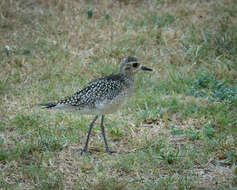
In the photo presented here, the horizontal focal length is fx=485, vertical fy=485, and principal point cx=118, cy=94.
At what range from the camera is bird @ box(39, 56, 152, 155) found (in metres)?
6.35

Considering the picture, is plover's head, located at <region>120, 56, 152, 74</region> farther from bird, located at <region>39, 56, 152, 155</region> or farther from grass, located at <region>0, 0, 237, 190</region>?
grass, located at <region>0, 0, 237, 190</region>

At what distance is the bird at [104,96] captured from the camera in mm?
6352

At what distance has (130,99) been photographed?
26.2ft

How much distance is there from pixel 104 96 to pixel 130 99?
5.52 feet

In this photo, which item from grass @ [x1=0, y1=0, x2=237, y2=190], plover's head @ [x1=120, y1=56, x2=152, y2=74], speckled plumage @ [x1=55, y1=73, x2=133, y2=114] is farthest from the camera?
plover's head @ [x1=120, y1=56, x2=152, y2=74]

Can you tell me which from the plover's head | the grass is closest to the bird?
the plover's head

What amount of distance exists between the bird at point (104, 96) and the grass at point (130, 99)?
46cm

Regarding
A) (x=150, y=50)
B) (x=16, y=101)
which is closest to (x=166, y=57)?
(x=150, y=50)

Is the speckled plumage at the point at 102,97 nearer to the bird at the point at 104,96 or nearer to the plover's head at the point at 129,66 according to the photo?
the bird at the point at 104,96

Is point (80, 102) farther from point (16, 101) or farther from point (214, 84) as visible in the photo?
point (214, 84)

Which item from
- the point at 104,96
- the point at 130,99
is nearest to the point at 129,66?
the point at 104,96

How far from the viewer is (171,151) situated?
6.32m

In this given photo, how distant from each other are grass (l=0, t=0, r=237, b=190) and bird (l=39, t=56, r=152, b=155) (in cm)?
46

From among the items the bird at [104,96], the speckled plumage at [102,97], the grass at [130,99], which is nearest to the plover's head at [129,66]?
the bird at [104,96]
